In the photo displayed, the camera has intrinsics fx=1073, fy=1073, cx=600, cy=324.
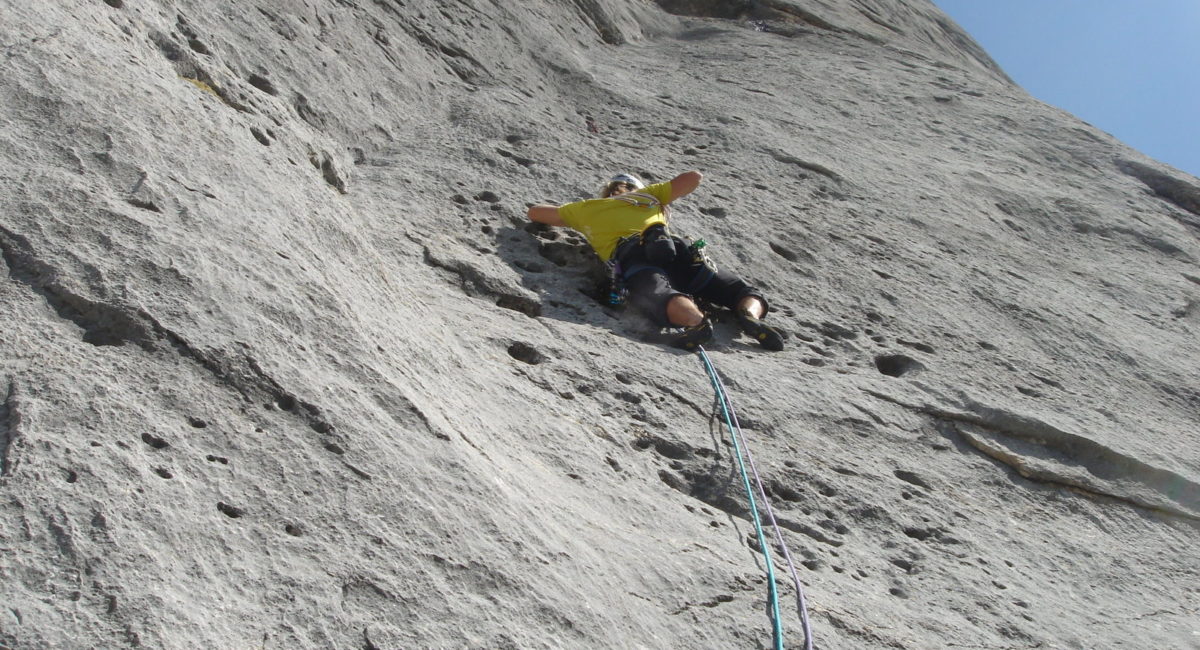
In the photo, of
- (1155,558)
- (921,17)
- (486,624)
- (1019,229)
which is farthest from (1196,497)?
(921,17)

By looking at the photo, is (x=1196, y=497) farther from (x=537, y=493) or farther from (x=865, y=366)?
(x=537, y=493)

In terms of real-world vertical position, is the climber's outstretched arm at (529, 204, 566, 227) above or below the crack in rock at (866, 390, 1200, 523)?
below

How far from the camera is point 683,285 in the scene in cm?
488

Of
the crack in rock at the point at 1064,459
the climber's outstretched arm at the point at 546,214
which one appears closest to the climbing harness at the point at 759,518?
the crack in rock at the point at 1064,459

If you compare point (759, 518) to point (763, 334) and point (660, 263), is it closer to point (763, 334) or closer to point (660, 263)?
point (763, 334)

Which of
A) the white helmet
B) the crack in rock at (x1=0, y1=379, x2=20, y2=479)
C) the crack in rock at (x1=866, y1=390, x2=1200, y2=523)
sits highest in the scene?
the crack in rock at (x1=866, y1=390, x2=1200, y2=523)

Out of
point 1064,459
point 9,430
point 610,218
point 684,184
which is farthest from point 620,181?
point 9,430

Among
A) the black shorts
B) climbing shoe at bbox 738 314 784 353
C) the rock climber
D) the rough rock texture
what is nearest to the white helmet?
the rock climber

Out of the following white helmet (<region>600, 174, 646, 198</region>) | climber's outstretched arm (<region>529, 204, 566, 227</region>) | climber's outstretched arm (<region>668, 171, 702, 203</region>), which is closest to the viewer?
climber's outstretched arm (<region>529, 204, 566, 227</region>)

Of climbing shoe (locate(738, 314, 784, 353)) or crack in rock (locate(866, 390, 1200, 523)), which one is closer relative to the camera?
crack in rock (locate(866, 390, 1200, 523))

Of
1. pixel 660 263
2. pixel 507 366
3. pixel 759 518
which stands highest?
pixel 660 263

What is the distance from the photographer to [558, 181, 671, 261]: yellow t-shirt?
16.2 feet

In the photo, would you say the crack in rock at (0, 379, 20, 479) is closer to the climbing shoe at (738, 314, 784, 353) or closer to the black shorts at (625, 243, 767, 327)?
the black shorts at (625, 243, 767, 327)

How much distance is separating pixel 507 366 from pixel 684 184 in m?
1.88
